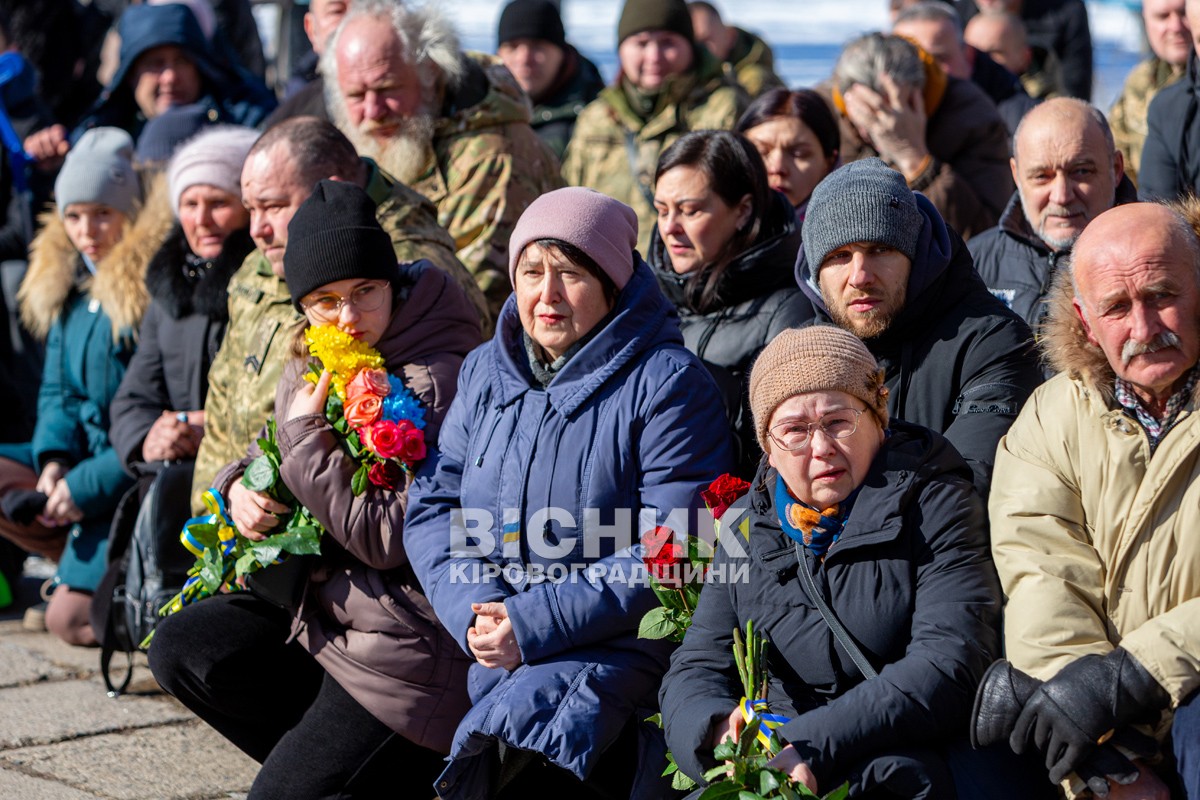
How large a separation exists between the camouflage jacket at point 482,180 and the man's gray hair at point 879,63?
1.22 meters

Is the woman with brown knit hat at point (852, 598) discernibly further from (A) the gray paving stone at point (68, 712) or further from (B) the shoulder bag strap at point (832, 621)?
(A) the gray paving stone at point (68, 712)

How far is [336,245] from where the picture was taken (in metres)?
3.97

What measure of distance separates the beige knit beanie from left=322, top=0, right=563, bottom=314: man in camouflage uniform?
2.31 metres

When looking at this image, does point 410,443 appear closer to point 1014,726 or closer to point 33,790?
point 33,790

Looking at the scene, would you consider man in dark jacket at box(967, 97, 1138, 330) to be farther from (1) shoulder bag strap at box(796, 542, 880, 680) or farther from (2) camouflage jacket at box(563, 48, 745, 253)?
(2) camouflage jacket at box(563, 48, 745, 253)

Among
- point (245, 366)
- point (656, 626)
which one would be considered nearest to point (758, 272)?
point (656, 626)

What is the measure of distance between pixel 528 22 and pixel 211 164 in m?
2.74

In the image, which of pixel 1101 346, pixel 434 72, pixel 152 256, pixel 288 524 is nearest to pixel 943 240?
pixel 1101 346

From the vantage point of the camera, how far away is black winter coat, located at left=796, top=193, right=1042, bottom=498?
3.47m

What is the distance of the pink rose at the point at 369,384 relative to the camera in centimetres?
393

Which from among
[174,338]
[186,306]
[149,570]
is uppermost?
[186,306]

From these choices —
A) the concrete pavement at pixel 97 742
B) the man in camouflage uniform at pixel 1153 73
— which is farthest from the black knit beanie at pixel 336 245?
the man in camouflage uniform at pixel 1153 73

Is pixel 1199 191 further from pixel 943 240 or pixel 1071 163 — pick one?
pixel 943 240

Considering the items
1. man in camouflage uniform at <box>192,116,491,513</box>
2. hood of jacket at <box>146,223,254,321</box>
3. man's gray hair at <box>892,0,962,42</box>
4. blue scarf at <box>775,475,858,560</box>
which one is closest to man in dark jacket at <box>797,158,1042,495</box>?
blue scarf at <box>775,475,858,560</box>
